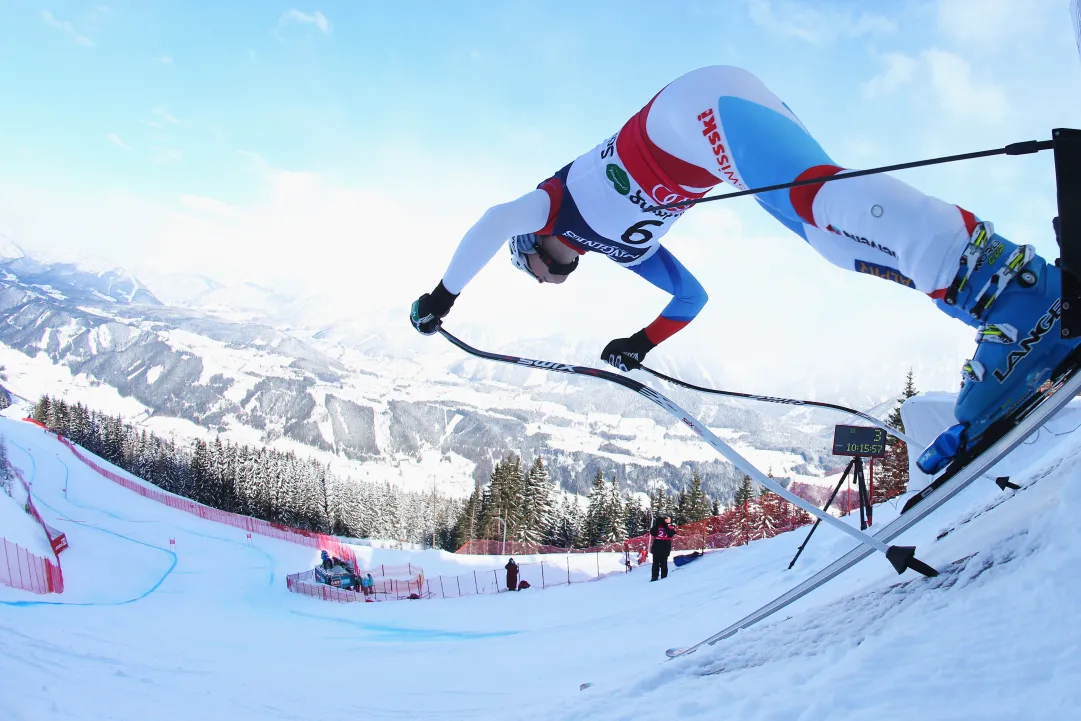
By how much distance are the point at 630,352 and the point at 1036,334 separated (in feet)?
7.52

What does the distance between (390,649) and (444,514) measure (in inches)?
2245

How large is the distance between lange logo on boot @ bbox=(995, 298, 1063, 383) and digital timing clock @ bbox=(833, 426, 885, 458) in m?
6.28

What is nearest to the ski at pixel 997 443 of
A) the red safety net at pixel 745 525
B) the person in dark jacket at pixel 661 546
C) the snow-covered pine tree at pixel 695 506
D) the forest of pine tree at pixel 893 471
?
the person in dark jacket at pixel 661 546

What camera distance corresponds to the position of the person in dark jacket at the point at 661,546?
1130cm

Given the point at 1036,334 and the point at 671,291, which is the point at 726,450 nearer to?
the point at 1036,334

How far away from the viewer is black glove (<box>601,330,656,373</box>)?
3885mm

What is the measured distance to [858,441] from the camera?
7.73 metres

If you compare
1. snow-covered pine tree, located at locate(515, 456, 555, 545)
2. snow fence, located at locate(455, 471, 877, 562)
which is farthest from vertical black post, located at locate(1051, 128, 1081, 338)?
snow-covered pine tree, located at locate(515, 456, 555, 545)

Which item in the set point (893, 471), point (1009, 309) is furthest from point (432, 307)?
point (893, 471)

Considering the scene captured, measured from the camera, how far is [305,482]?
54719 millimetres

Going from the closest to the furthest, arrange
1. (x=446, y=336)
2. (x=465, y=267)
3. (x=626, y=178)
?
(x=626, y=178) < (x=465, y=267) < (x=446, y=336)

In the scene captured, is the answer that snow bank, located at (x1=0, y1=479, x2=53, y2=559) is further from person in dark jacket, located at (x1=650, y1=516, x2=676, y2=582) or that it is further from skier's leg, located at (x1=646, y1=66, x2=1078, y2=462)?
skier's leg, located at (x1=646, y1=66, x2=1078, y2=462)

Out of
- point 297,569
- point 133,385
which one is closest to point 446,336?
point 297,569

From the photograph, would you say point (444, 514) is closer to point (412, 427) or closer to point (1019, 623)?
point (1019, 623)
